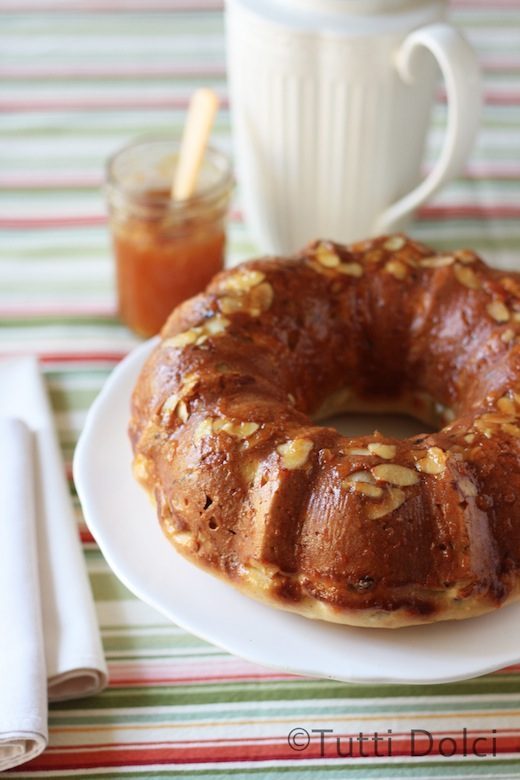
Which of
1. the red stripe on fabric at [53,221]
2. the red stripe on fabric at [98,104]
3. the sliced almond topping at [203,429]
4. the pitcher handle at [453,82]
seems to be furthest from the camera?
the red stripe on fabric at [98,104]

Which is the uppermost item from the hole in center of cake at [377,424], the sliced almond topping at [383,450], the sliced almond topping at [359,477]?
the sliced almond topping at [383,450]

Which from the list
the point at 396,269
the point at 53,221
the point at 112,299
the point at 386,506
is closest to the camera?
the point at 386,506

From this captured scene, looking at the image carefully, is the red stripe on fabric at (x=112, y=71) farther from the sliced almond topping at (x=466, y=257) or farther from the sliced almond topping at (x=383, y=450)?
the sliced almond topping at (x=383, y=450)

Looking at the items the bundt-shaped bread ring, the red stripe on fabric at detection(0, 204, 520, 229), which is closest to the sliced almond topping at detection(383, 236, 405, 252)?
the bundt-shaped bread ring

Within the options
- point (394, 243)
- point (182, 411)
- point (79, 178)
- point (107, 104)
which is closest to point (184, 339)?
point (182, 411)

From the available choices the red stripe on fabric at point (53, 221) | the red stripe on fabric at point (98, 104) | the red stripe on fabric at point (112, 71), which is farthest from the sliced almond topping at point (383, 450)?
the red stripe on fabric at point (112, 71)

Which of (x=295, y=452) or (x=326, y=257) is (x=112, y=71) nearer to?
(x=326, y=257)
